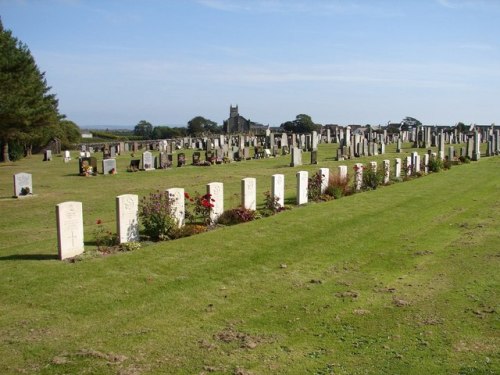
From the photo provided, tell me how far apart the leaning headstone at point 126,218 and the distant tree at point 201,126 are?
70.8m

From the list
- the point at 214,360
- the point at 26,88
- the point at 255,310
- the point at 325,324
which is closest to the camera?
the point at 214,360

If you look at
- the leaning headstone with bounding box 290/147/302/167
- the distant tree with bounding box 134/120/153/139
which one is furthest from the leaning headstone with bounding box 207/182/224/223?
the distant tree with bounding box 134/120/153/139

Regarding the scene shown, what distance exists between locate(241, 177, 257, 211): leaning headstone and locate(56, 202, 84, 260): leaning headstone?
5.94 metres

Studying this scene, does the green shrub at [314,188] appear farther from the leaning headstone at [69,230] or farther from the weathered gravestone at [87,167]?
the weathered gravestone at [87,167]

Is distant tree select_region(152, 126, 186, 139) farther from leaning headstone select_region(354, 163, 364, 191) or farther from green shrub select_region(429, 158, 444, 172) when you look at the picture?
leaning headstone select_region(354, 163, 364, 191)

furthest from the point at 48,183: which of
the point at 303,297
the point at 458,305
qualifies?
the point at 458,305

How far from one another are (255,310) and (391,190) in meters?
15.5

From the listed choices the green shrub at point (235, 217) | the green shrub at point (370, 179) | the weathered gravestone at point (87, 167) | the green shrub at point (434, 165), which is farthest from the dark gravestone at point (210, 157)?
the green shrub at point (235, 217)

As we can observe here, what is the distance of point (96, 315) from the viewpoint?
817 cm

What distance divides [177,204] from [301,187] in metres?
6.18

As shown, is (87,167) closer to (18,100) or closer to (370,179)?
(18,100)

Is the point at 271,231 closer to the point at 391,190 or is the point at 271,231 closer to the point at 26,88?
the point at 391,190

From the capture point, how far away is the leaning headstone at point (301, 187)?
1845cm

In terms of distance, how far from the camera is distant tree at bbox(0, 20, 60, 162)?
35.2 meters
